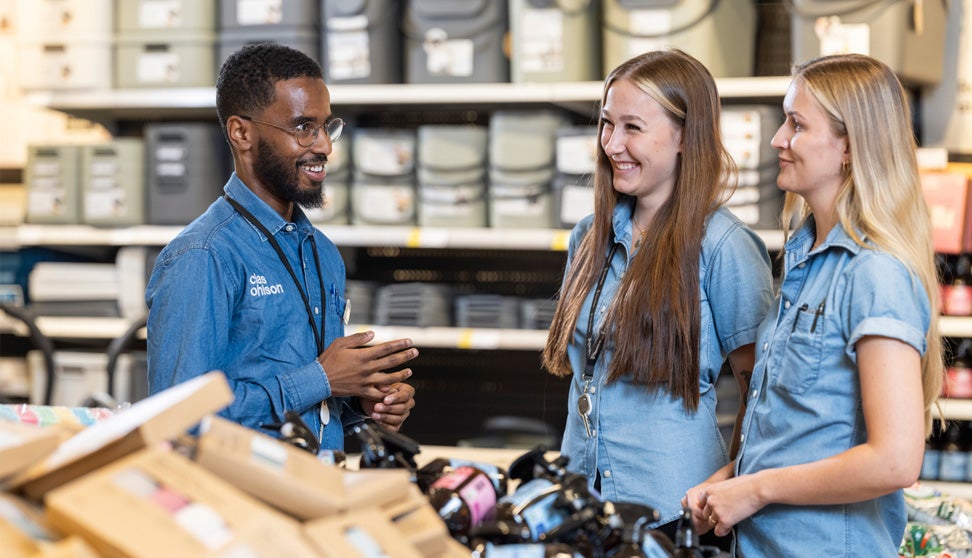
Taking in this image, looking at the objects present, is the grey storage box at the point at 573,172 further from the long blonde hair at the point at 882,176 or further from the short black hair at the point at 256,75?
the long blonde hair at the point at 882,176

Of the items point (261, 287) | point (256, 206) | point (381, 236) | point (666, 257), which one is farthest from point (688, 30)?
point (261, 287)

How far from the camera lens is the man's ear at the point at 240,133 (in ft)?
6.61

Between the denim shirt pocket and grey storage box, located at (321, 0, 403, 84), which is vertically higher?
grey storage box, located at (321, 0, 403, 84)

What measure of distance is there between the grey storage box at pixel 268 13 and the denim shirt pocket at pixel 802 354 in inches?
102

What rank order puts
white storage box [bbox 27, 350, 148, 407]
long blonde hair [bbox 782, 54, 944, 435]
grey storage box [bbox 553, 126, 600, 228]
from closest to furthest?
1. long blonde hair [bbox 782, 54, 944, 435]
2. grey storage box [bbox 553, 126, 600, 228]
3. white storage box [bbox 27, 350, 148, 407]

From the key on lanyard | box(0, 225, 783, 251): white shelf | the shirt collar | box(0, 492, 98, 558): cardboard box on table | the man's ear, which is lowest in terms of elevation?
the key on lanyard

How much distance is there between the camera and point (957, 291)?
3.46 metres

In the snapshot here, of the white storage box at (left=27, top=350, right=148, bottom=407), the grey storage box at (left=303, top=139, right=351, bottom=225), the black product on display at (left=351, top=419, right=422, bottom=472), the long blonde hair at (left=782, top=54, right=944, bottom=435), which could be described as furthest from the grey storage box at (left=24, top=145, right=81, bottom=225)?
the long blonde hair at (left=782, top=54, right=944, bottom=435)

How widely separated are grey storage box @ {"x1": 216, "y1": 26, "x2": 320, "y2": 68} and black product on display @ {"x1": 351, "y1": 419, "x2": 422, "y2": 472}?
8.15 ft

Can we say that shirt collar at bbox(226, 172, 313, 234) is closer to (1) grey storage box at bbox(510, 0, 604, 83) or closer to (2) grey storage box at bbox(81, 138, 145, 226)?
(1) grey storage box at bbox(510, 0, 604, 83)

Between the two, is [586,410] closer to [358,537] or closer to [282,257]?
[282,257]


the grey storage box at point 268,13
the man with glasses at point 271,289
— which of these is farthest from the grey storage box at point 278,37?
the man with glasses at point 271,289

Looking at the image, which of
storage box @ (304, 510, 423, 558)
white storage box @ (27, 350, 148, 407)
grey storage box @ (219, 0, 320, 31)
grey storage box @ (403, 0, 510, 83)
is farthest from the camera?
white storage box @ (27, 350, 148, 407)

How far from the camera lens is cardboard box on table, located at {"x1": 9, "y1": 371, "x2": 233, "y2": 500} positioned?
118 centimetres
